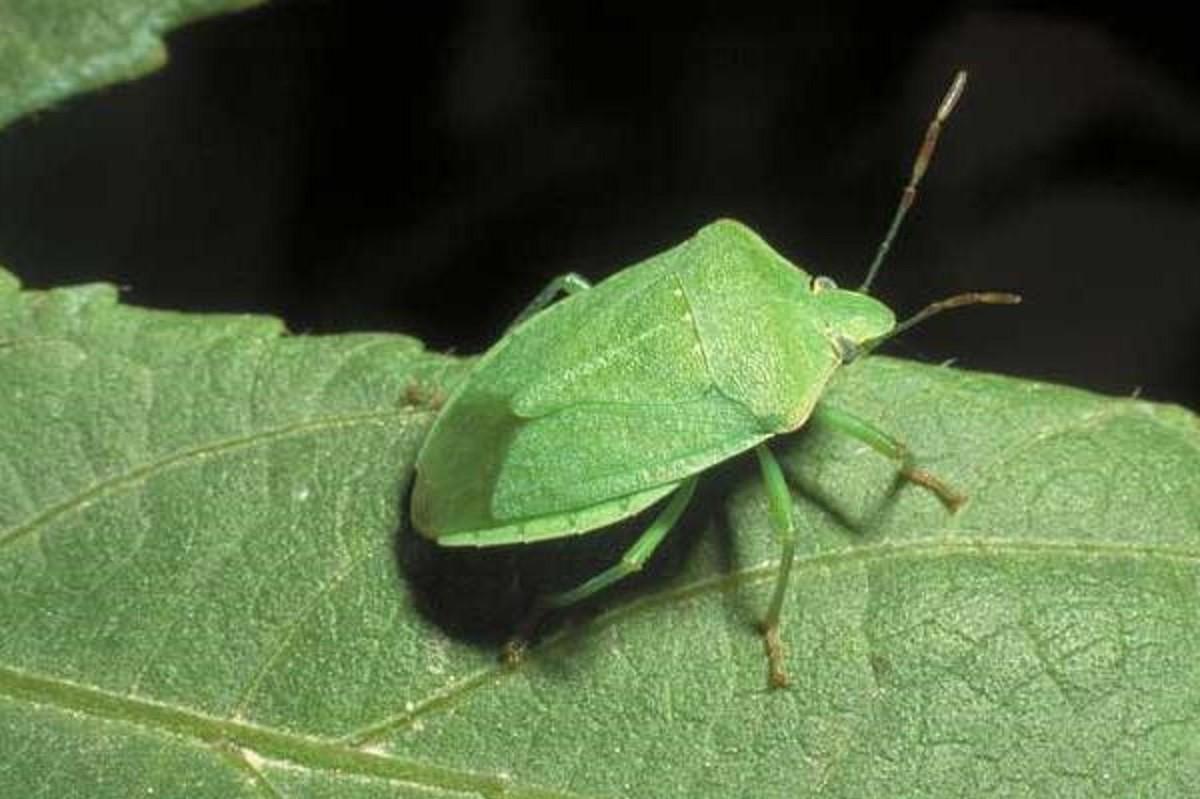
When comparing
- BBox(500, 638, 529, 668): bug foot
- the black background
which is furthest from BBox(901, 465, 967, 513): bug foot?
the black background

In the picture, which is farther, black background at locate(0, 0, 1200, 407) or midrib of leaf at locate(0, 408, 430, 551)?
black background at locate(0, 0, 1200, 407)

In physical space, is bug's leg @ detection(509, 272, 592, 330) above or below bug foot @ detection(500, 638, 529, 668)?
above

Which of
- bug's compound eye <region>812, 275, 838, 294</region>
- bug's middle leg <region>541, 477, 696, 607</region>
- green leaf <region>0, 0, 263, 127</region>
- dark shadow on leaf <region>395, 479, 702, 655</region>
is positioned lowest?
dark shadow on leaf <region>395, 479, 702, 655</region>

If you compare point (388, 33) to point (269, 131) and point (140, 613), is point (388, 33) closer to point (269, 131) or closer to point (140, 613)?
point (269, 131)

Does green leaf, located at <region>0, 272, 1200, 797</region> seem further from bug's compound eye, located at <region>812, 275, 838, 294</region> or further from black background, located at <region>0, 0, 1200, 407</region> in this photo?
black background, located at <region>0, 0, 1200, 407</region>

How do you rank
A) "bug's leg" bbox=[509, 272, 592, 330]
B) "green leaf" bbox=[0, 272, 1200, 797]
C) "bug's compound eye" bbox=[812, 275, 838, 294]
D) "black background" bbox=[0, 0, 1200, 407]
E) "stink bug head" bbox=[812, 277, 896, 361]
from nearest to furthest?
"green leaf" bbox=[0, 272, 1200, 797], "stink bug head" bbox=[812, 277, 896, 361], "bug's compound eye" bbox=[812, 275, 838, 294], "bug's leg" bbox=[509, 272, 592, 330], "black background" bbox=[0, 0, 1200, 407]

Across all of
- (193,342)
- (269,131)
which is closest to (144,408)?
(193,342)

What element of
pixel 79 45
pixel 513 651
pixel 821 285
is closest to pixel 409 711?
pixel 513 651
